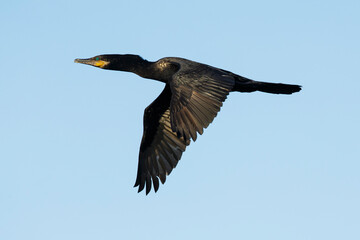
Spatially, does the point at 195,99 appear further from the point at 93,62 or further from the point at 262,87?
the point at 93,62

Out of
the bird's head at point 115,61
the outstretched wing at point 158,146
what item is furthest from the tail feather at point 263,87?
the bird's head at point 115,61

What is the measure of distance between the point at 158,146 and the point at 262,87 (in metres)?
2.42

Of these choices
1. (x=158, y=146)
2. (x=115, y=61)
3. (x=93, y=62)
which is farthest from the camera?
(x=158, y=146)

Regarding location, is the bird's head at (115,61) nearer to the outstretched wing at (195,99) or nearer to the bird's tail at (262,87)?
the outstretched wing at (195,99)

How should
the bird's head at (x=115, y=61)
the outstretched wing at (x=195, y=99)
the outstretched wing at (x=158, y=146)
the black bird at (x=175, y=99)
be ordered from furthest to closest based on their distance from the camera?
1. the outstretched wing at (x=158, y=146)
2. the bird's head at (x=115, y=61)
3. the black bird at (x=175, y=99)
4. the outstretched wing at (x=195, y=99)

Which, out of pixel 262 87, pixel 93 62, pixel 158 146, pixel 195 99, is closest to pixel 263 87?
pixel 262 87

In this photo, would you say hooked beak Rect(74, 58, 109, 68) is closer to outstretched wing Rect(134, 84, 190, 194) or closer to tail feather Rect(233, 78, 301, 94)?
outstretched wing Rect(134, 84, 190, 194)

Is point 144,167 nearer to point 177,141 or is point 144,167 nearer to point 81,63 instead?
point 177,141

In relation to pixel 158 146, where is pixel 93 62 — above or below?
above

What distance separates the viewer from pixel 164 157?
12180mm

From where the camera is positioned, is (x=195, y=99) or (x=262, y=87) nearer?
(x=195, y=99)

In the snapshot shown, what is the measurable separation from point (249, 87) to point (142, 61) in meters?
1.81

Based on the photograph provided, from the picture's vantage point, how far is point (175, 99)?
9.53 meters

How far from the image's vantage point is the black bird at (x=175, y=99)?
928cm
